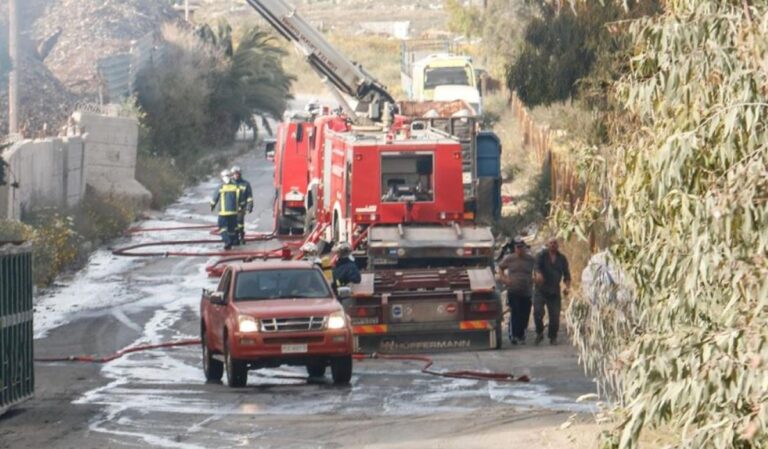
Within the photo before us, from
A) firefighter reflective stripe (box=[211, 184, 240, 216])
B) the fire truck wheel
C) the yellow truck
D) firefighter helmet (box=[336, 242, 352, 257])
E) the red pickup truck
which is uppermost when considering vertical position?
the yellow truck

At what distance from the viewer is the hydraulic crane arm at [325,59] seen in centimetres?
3478

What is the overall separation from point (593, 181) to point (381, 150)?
13.4m

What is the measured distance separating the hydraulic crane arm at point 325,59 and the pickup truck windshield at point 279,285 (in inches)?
553

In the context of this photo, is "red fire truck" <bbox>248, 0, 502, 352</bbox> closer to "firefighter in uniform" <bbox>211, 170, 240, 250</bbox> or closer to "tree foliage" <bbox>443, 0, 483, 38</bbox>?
"firefighter in uniform" <bbox>211, 170, 240, 250</bbox>

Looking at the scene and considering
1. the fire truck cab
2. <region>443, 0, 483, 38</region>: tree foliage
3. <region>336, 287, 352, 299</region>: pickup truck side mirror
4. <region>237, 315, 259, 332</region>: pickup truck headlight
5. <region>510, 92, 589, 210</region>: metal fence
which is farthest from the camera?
<region>443, 0, 483, 38</region>: tree foliage

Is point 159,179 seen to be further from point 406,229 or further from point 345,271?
point 345,271

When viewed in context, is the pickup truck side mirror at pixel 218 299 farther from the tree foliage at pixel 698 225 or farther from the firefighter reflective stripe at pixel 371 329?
the tree foliage at pixel 698 225

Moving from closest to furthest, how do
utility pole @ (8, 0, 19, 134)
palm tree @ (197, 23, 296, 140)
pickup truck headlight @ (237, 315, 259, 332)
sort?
pickup truck headlight @ (237, 315, 259, 332)
utility pole @ (8, 0, 19, 134)
palm tree @ (197, 23, 296, 140)

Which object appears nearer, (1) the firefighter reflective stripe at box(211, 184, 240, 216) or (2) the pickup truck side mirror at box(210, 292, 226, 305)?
(2) the pickup truck side mirror at box(210, 292, 226, 305)

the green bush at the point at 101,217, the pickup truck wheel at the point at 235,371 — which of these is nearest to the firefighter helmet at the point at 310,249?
the pickup truck wheel at the point at 235,371

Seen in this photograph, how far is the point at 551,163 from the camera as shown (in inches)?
1473

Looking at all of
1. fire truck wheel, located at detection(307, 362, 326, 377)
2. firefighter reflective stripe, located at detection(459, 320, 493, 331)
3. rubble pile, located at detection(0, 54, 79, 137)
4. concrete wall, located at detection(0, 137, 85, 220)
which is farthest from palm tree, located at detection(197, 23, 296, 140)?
fire truck wheel, located at detection(307, 362, 326, 377)

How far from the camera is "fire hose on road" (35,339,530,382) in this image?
20031mm

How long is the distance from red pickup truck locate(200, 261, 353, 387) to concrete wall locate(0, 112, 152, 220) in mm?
12072
